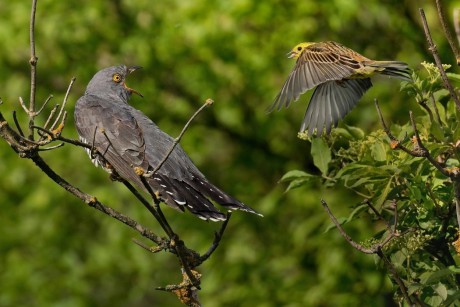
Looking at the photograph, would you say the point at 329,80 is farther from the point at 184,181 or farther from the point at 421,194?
the point at 421,194

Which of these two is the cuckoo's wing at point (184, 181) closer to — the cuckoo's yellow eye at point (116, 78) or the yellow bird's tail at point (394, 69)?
the cuckoo's yellow eye at point (116, 78)

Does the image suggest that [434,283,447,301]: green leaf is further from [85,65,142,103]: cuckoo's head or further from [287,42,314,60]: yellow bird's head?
[85,65,142,103]: cuckoo's head

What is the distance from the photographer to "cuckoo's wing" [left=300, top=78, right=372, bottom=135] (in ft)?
15.5

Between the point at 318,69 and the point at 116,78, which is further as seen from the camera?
the point at 116,78

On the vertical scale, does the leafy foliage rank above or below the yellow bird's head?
below

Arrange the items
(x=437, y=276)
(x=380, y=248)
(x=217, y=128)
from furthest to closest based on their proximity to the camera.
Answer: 1. (x=217, y=128)
2. (x=437, y=276)
3. (x=380, y=248)

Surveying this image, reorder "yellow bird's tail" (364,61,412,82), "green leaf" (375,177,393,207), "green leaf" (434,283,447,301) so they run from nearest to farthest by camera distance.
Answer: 1. "green leaf" (434,283,447,301)
2. "green leaf" (375,177,393,207)
3. "yellow bird's tail" (364,61,412,82)

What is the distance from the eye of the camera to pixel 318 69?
4.97 metres

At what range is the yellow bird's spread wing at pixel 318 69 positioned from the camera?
4824mm

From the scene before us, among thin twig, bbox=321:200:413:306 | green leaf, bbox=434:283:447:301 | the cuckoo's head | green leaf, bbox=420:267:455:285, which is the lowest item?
green leaf, bbox=434:283:447:301

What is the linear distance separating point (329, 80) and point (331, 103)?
0.92ft

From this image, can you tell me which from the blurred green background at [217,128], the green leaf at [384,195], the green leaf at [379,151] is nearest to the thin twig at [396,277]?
the green leaf at [384,195]

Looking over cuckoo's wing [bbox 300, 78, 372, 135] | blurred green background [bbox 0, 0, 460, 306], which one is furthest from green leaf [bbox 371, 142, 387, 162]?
blurred green background [bbox 0, 0, 460, 306]

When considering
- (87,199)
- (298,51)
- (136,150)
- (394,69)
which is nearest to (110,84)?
(136,150)
